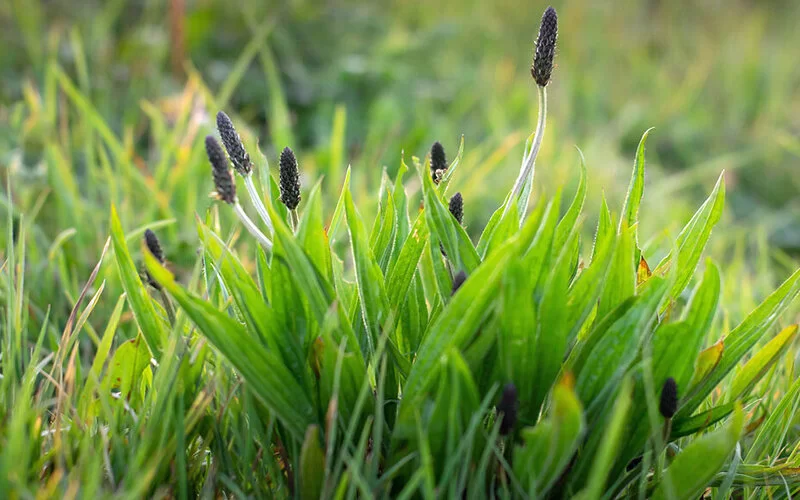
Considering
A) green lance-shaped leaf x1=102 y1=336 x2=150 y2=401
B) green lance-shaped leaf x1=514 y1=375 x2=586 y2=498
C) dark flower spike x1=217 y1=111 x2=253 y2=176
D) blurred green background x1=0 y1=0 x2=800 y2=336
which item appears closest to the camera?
green lance-shaped leaf x1=514 y1=375 x2=586 y2=498

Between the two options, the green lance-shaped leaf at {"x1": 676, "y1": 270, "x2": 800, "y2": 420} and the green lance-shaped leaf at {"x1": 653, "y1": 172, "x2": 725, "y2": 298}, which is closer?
the green lance-shaped leaf at {"x1": 676, "y1": 270, "x2": 800, "y2": 420}

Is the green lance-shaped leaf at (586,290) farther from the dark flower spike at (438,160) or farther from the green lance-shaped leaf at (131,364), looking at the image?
the green lance-shaped leaf at (131,364)

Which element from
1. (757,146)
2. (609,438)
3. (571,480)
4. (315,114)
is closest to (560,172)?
(315,114)

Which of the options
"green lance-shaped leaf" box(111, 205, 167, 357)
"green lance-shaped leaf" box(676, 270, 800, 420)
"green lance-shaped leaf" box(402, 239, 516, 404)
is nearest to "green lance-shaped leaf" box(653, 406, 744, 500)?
"green lance-shaped leaf" box(676, 270, 800, 420)

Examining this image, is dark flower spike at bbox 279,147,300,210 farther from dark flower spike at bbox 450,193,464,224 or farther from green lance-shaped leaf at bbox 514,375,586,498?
green lance-shaped leaf at bbox 514,375,586,498

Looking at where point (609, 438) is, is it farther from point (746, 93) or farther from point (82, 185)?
point (746, 93)

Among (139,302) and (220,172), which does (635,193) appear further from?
(139,302)

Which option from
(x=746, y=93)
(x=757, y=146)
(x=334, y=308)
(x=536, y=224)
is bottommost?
(x=334, y=308)

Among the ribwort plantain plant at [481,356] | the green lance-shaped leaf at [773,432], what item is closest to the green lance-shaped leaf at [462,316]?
the ribwort plantain plant at [481,356]
